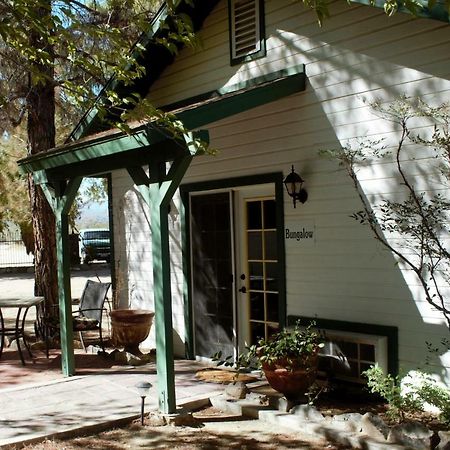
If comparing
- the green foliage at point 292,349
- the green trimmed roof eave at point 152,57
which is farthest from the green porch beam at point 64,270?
the green foliage at point 292,349

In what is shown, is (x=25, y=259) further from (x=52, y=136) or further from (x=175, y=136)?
(x=175, y=136)

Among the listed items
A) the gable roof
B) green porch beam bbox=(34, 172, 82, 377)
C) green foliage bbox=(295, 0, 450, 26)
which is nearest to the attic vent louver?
the gable roof

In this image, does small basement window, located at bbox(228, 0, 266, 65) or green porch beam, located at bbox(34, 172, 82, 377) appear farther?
green porch beam, located at bbox(34, 172, 82, 377)

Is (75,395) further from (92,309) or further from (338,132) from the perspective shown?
(338,132)

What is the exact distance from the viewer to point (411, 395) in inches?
188

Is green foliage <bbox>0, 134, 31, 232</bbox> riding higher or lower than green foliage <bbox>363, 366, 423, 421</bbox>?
higher

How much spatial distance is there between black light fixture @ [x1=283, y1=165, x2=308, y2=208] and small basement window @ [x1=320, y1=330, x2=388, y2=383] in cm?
141

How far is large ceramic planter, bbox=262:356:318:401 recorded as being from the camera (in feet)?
16.6

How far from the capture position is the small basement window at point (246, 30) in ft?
21.5

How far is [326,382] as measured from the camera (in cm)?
560

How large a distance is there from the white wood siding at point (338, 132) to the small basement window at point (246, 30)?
11cm

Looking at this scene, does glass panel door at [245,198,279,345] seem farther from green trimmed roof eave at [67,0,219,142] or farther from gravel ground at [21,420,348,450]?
green trimmed roof eave at [67,0,219,142]

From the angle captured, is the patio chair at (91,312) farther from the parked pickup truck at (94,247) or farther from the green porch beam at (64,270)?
the parked pickup truck at (94,247)

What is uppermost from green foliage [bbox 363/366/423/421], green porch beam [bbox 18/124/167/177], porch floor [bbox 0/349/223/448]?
green porch beam [bbox 18/124/167/177]
